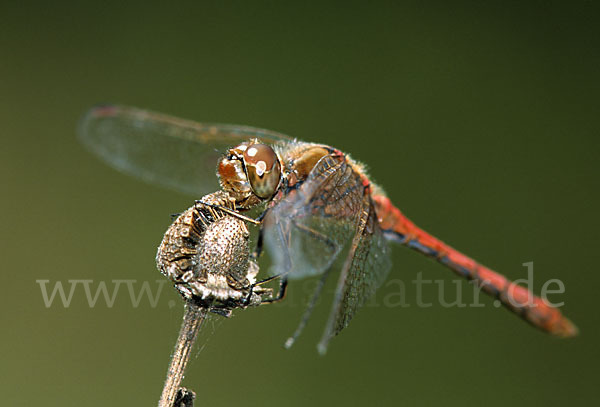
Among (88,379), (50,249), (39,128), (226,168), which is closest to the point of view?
(226,168)

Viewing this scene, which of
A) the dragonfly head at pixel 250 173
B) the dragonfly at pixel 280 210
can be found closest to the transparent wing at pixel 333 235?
the dragonfly at pixel 280 210

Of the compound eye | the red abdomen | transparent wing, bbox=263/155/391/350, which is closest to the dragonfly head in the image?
the compound eye

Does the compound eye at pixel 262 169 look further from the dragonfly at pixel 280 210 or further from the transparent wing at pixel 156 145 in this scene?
the transparent wing at pixel 156 145

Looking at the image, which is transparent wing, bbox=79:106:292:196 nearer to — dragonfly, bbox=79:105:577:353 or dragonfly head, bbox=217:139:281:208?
dragonfly, bbox=79:105:577:353

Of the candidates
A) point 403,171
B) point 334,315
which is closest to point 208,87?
point 403,171

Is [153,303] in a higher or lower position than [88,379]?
higher

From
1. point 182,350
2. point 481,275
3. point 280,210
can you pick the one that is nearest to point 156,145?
point 280,210

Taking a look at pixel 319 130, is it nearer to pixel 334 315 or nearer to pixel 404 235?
pixel 404 235

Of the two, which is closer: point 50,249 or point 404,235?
point 404,235

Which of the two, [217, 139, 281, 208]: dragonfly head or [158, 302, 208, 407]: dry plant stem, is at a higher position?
[217, 139, 281, 208]: dragonfly head
